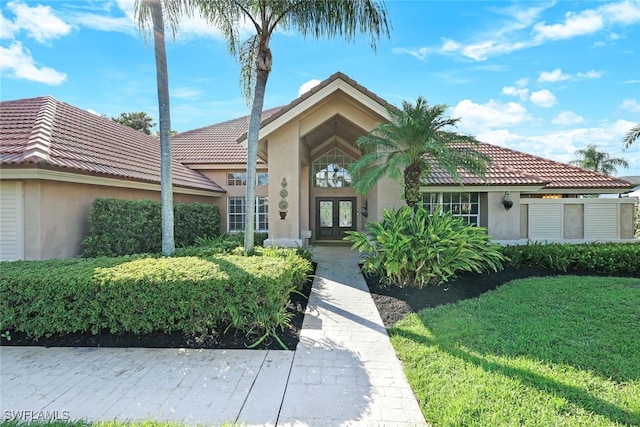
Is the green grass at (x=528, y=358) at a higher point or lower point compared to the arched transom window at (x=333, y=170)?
lower

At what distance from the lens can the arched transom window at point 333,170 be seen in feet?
58.1

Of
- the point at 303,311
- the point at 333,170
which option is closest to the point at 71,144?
the point at 303,311

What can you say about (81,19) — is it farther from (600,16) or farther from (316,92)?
(600,16)

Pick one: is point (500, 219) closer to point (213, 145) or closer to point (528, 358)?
point (528, 358)

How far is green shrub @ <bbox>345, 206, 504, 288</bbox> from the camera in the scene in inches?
322

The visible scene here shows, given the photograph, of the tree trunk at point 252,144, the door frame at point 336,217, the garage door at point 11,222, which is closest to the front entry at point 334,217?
the door frame at point 336,217

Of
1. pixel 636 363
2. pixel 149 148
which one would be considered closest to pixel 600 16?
pixel 636 363

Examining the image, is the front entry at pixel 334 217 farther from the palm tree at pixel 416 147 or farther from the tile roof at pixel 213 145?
the palm tree at pixel 416 147

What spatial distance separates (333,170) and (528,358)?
1405cm

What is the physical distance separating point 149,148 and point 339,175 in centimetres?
1034

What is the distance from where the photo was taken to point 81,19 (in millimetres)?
9156

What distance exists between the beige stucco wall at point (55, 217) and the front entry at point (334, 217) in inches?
428

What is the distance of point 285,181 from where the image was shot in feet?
38.7

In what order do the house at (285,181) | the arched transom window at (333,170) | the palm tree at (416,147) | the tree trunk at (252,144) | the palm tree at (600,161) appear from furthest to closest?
the palm tree at (600,161) → the arched transom window at (333,170) → the palm tree at (416,147) → the tree trunk at (252,144) → the house at (285,181)
